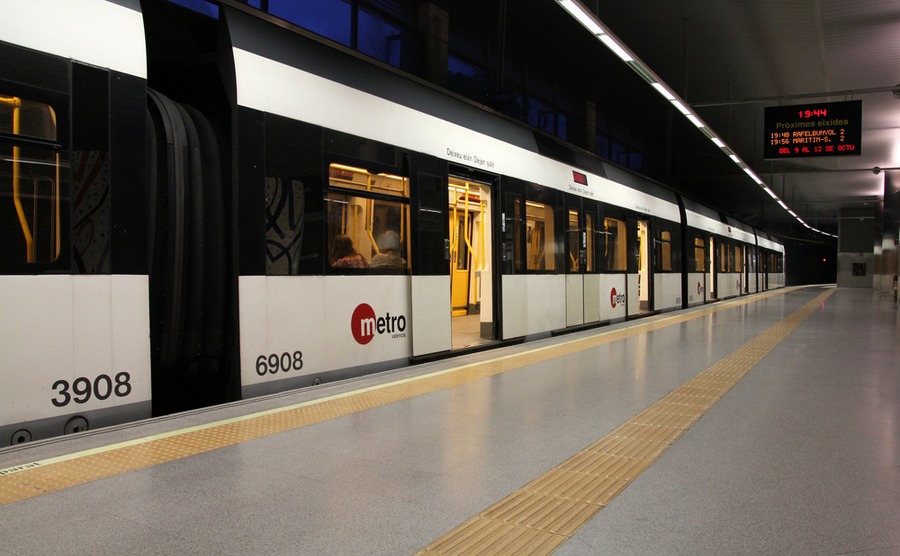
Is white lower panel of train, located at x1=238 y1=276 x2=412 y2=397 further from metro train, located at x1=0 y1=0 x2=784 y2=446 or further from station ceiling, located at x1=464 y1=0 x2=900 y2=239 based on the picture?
station ceiling, located at x1=464 y1=0 x2=900 y2=239

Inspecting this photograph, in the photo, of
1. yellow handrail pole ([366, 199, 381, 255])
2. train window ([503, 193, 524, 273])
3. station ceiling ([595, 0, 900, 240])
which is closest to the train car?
yellow handrail pole ([366, 199, 381, 255])

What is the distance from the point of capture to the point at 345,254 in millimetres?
5398

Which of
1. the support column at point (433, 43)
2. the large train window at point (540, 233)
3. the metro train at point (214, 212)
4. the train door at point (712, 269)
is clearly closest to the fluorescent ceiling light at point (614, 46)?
the metro train at point (214, 212)

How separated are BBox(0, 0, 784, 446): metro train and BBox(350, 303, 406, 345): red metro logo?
17 millimetres

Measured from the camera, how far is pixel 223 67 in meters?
4.58

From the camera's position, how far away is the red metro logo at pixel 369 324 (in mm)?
5512

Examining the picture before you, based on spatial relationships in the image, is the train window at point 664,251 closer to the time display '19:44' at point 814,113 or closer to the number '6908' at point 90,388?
the time display '19:44' at point 814,113

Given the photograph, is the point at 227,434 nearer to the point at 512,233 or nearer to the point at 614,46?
the point at 512,233

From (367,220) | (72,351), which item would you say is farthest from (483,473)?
(367,220)

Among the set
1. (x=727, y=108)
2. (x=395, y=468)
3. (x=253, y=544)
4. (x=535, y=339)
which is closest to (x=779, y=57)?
(x=727, y=108)

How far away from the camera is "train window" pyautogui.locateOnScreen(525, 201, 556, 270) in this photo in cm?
844

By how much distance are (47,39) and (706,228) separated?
57.9 ft

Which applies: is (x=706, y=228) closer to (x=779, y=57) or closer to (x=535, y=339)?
(x=779, y=57)

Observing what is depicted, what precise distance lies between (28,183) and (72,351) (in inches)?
37.2
